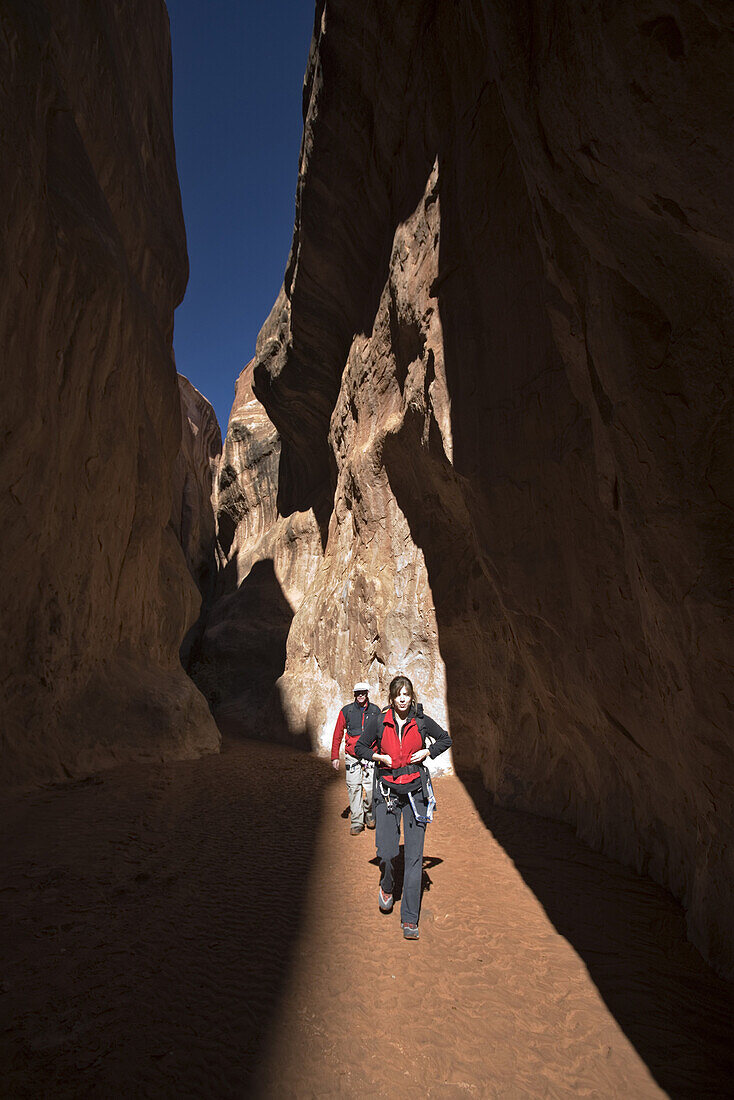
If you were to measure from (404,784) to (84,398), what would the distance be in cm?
815

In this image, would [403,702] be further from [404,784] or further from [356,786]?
[356,786]

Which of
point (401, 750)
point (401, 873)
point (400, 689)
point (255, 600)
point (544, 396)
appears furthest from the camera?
point (255, 600)

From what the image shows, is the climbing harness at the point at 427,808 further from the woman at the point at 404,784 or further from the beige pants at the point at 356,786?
the beige pants at the point at 356,786

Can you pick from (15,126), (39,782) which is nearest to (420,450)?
(15,126)

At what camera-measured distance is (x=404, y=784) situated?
13.5 ft

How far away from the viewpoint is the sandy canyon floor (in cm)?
269

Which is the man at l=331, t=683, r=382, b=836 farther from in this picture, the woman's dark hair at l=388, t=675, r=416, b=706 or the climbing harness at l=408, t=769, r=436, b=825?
the climbing harness at l=408, t=769, r=436, b=825

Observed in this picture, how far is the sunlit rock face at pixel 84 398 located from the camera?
7008 mm

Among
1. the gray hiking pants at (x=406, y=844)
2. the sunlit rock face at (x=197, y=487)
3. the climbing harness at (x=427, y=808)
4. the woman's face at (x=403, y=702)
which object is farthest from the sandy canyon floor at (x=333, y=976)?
the sunlit rock face at (x=197, y=487)

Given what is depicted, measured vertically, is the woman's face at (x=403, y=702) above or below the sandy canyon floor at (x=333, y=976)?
above

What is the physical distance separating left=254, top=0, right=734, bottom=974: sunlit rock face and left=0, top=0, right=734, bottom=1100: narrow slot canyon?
0.12 feet

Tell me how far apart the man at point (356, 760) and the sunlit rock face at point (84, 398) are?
4551mm

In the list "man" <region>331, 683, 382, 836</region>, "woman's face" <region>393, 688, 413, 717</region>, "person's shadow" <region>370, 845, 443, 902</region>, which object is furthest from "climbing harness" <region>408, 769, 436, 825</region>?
"man" <region>331, 683, 382, 836</region>

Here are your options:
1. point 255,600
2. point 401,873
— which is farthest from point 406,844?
point 255,600
